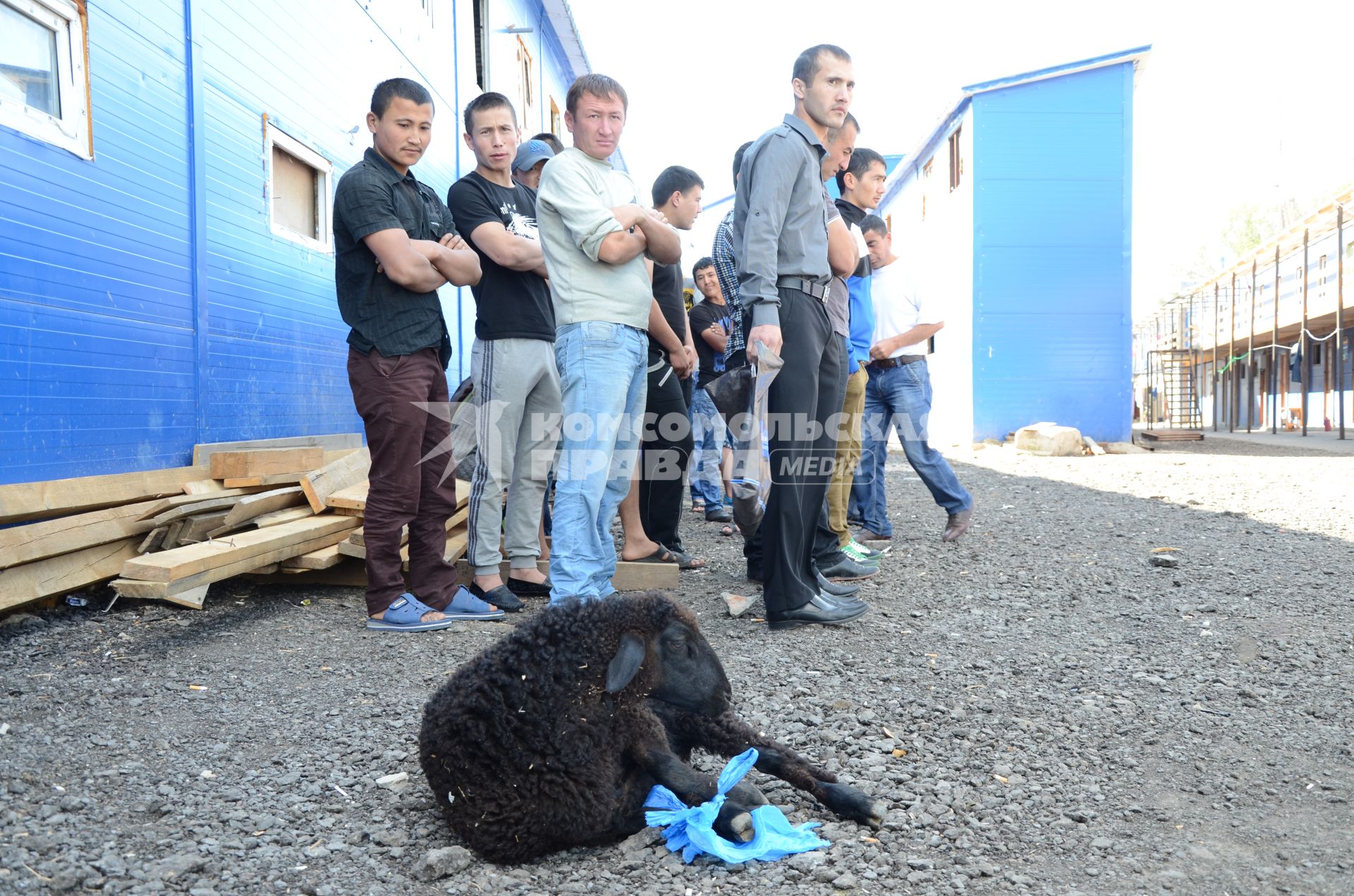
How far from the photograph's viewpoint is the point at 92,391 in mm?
4277

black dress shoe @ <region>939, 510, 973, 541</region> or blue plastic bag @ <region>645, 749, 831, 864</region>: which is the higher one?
black dress shoe @ <region>939, 510, 973, 541</region>

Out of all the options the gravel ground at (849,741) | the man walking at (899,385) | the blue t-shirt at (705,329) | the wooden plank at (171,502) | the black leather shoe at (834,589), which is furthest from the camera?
the blue t-shirt at (705,329)

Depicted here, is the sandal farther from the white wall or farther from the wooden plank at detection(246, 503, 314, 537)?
the white wall

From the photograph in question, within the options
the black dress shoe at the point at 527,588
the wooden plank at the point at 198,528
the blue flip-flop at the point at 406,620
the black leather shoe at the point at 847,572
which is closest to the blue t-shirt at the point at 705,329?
the black leather shoe at the point at 847,572

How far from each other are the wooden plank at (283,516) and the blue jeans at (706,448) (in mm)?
3696

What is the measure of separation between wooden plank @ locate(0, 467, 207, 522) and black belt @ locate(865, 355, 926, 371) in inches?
168

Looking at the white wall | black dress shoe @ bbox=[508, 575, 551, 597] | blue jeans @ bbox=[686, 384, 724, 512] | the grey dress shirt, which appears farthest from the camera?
the white wall

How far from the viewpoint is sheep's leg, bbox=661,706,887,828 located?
2.33 meters

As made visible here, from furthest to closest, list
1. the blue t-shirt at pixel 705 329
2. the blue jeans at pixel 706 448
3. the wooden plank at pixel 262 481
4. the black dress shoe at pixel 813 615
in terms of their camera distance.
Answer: the blue jeans at pixel 706 448 < the blue t-shirt at pixel 705 329 < the wooden plank at pixel 262 481 < the black dress shoe at pixel 813 615

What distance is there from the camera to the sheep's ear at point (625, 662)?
218 centimetres

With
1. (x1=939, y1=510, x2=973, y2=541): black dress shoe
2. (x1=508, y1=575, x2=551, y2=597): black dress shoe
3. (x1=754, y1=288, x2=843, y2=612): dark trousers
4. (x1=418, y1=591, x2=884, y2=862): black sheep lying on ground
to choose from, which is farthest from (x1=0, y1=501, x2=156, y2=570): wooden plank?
(x1=939, y1=510, x2=973, y2=541): black dress shoe

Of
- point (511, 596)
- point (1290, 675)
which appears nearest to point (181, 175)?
point (511, 596)

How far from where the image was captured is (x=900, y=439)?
617 centimetres

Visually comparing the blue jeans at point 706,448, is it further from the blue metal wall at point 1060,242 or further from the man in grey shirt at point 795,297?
the blue metal wall at point 1060,242
